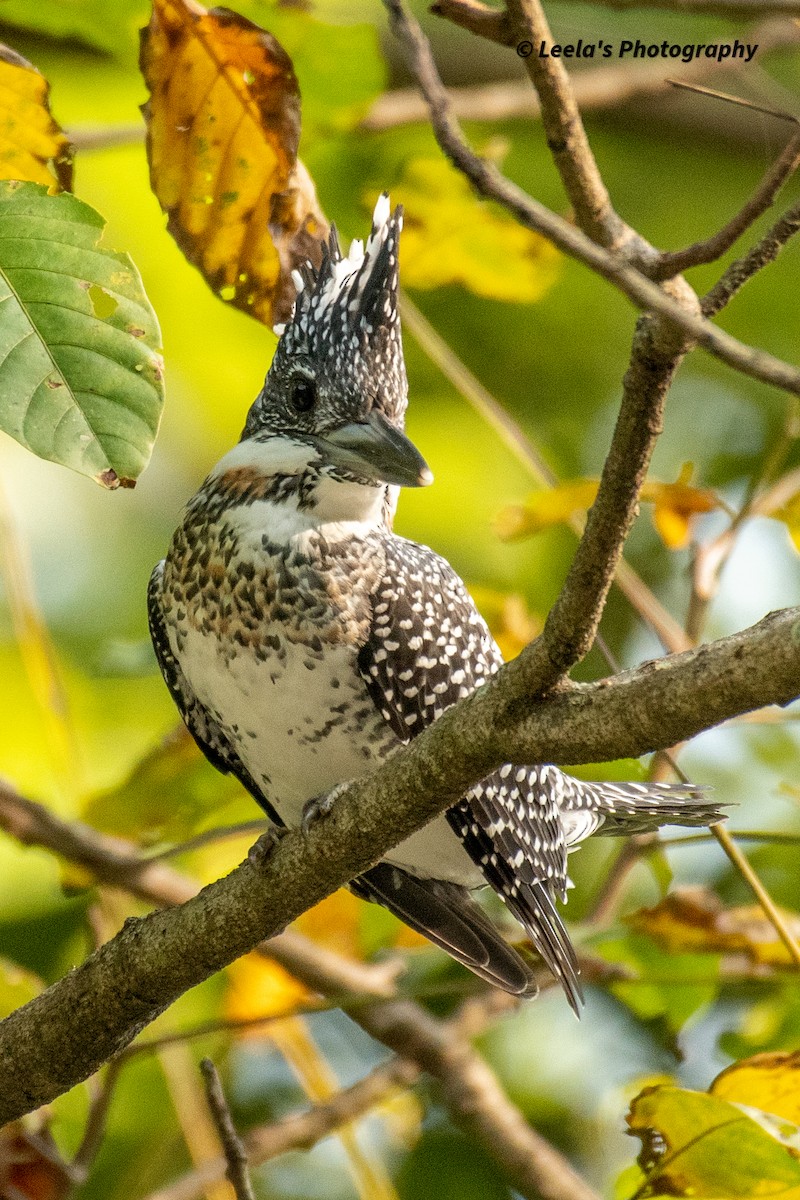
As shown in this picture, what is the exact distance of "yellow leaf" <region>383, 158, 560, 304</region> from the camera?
336cm

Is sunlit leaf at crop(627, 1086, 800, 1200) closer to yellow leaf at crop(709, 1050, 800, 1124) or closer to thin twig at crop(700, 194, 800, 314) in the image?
yellow leaf at crop(709, 1050, 800, 1124)

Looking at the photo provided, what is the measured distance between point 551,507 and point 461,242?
800 millimetres

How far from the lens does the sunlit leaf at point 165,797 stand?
3408 millimetres

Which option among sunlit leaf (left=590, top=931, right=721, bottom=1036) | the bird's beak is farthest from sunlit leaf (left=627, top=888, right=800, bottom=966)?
the bird's beak

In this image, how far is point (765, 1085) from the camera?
2387 millimetres

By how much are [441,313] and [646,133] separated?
1.24 meters

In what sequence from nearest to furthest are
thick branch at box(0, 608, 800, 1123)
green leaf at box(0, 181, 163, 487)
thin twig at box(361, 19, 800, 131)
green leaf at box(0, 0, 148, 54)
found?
thick branch at box(0, 608, 800, 1123) → green leaf at box(0, 181, 163, 487) → green leaf at box(0, 0, 148, 54) → thin twig at box(361, 19, 800, 131)

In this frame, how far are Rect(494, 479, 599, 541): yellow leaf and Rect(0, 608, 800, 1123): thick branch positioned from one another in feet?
2.91

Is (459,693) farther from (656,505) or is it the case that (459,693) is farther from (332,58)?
(332,58)

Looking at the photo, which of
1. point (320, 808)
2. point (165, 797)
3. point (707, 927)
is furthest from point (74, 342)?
point (707, 927)

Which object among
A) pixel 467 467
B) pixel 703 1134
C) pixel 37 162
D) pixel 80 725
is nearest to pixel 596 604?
pixel 703 1134

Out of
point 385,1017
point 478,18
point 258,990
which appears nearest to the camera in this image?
point 478,18

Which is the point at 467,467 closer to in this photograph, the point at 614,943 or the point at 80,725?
the point at 80,725

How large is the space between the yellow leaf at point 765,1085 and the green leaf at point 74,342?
57.1 inches
